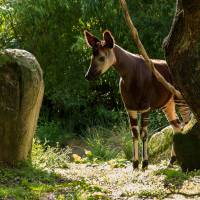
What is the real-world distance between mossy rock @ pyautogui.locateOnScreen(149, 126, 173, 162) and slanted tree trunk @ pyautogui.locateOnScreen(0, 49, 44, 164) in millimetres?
2733

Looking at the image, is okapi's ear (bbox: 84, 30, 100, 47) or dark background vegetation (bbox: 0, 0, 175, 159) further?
dark background vegetation (bbox: 0, 0, 175, 159)

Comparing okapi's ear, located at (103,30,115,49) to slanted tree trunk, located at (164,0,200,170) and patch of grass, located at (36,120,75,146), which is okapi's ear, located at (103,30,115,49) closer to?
slanted tree trunk, located at (164,0,200,170)

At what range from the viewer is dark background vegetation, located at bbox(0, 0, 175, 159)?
12828 mm

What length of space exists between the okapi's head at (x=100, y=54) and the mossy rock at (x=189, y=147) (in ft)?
4.31

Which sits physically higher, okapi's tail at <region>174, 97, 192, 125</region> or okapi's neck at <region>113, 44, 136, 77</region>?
okapi's neck at <region>113, 44, 136, 77</region>

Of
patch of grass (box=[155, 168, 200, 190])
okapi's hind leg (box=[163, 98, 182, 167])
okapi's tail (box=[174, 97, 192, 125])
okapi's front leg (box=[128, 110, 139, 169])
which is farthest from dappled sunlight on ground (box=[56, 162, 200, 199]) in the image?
okapi's tail (box=[174, 97, 192, 125])

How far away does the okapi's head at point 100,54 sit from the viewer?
7098 mm

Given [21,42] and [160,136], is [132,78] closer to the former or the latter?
[160,136]

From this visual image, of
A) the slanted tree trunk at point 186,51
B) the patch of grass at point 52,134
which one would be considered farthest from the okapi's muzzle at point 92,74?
the patch of grass at point 52,134

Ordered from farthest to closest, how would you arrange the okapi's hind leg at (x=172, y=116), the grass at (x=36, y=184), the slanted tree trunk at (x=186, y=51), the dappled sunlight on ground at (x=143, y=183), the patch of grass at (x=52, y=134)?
the patch of grass at (x=52, y=134), the okapi's hind leg at (x=172, y=116), the dappled sunlight on ground at (x=143, y=183), the grass at (x=36, y=184), the slanted tree trunk at (x=186, y=51)

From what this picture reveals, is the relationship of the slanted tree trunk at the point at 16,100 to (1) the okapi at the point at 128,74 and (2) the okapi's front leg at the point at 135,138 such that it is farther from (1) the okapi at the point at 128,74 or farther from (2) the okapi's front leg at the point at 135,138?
(2) the okapi's front leg at the point at 135,138

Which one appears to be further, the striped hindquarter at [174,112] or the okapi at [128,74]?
the striped hindquarter at [174,112]

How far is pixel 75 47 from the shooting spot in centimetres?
1346

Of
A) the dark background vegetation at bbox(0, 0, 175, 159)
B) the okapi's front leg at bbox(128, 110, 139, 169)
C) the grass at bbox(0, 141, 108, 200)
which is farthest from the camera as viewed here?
the dark background vegetation at bbox(0, 0, 175, 159)
